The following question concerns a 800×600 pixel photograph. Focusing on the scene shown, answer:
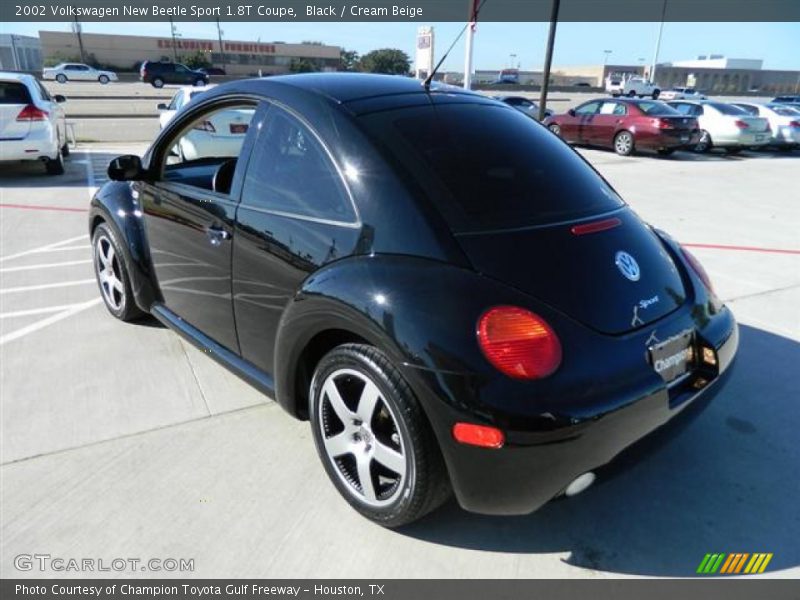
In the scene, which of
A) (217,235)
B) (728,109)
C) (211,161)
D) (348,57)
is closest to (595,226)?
(217,235)

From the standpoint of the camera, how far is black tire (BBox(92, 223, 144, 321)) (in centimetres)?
389

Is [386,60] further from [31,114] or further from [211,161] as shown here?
[211,161]

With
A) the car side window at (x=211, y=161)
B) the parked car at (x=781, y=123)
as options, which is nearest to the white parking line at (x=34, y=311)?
the car side window at (x=211, y=161)

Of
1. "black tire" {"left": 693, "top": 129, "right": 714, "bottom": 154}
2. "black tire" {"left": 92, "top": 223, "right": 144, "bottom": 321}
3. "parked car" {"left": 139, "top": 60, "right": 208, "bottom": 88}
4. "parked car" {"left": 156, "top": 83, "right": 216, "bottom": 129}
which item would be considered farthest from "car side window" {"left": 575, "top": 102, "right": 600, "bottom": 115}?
"parked car" {"left": 139, "top": 60, "right": 208, "bottom": 88}

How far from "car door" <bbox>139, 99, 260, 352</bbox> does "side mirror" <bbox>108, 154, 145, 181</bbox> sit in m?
0.07

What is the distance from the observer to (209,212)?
299 cm

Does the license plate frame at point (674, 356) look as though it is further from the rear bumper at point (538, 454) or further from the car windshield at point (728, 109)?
the car windshield at point (728, 109)

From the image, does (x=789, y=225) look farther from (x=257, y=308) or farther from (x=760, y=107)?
(x=760, y=107)

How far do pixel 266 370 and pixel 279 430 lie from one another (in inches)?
15.0

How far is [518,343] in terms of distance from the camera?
1.93 m

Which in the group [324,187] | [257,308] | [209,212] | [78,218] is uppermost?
[324,187]

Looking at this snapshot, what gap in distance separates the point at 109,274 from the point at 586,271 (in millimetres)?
3359

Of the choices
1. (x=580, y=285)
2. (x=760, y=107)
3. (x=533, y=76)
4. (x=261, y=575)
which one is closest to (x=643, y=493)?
(x=580, y=285)

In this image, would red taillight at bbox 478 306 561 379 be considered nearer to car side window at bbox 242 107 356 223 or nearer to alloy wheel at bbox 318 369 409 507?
alloy wheel at bbox 318 369 409 507
